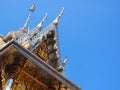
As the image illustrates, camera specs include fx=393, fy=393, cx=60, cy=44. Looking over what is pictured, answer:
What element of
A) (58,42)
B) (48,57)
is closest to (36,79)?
(48,57)

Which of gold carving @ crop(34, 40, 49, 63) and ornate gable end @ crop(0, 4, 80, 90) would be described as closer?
ornate gable end @ crop(0, 4, 80, 90)

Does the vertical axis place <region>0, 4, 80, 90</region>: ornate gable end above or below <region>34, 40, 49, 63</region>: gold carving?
below

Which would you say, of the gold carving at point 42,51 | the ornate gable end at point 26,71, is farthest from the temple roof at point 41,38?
the ornate gable end at point 26,71

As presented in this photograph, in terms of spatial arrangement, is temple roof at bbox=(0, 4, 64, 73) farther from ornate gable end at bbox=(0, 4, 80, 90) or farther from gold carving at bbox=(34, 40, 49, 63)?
ornate gable end at bbox=(0, 4, 80, 90)

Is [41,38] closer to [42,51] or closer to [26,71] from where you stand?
[42,51]

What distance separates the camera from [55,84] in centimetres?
1079

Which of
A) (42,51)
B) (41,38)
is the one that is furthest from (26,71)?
(41,38)

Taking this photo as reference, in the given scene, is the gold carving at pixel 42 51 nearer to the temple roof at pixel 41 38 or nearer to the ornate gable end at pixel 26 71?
the temple roof at pixel 41 38

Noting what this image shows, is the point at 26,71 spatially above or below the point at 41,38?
below

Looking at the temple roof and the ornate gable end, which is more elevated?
the temple roof

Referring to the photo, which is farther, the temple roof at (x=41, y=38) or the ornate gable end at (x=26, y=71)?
the temple roof at (x=41, y=38)

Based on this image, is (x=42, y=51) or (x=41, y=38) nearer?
(x=42, y=51)

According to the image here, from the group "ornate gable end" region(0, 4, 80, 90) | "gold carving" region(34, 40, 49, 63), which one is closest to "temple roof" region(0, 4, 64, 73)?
"gold carving" region(34, 40, 49, 63)

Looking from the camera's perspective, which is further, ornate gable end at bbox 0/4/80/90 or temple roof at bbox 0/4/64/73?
temple roof at bbox 0/4/64/73
